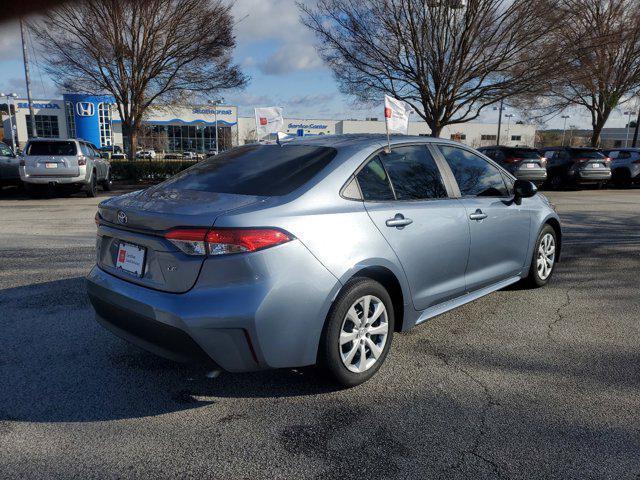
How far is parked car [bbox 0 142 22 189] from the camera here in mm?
14852

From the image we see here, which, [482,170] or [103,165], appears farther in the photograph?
[103,165]

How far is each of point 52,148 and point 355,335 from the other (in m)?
13.4

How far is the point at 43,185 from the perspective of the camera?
14.3m

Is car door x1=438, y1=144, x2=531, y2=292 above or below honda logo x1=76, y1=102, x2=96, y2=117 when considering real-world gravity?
below

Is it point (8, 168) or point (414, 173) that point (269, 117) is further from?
Result: point (414, 173)

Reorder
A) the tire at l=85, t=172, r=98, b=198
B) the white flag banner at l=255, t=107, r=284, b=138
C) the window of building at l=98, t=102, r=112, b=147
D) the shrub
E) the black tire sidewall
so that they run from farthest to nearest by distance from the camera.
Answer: the window of building at l=98, t=102, r=112, b=147 → the shrub → the white flag banner at l=255, t=107, r=284, b=138 → the tire at l=85, t=172, r=98, b=198 → the black tire sidewall

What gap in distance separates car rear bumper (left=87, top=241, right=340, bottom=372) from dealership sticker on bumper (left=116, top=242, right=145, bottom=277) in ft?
0.38

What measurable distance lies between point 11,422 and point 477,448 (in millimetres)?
2559

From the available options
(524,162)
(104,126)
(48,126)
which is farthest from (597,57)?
(48,126)

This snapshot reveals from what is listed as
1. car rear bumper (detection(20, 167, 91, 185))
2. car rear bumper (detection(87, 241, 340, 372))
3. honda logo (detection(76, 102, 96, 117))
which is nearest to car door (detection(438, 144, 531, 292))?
car rear bumper (detection(87, 241, 340, 372))

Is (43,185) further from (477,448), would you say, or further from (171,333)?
(477,448)

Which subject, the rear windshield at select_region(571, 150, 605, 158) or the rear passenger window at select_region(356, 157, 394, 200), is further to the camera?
the rear windshield at select_region(571, 150, 605, 158)

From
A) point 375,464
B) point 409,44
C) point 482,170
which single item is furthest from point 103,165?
point 375,464

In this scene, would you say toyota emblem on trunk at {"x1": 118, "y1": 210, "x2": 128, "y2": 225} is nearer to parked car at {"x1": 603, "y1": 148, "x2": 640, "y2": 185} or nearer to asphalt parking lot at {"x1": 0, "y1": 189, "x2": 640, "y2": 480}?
asphalt parking lot at {"x1": 0, "y1": 189, "x2": 640, "y2": 480}
